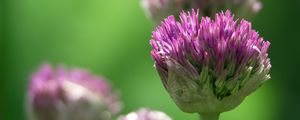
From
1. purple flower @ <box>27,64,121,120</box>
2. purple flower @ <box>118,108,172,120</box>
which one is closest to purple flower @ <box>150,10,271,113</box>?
purple flower @ <box>118,108,172,120</box>

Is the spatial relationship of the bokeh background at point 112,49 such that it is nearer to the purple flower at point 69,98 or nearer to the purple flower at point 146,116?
the purple flower at point 69,98

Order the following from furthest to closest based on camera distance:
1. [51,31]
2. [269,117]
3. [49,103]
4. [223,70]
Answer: [51,31] → [269,117] → [49,103] → [223,70]

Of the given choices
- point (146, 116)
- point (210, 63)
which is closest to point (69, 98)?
point (146, 116)

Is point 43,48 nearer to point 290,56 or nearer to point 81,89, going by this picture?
point 290,56

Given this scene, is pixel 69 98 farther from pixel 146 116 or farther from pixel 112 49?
pixel 112 49

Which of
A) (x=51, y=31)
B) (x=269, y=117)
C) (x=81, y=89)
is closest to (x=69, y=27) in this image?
(x=51, y=31)

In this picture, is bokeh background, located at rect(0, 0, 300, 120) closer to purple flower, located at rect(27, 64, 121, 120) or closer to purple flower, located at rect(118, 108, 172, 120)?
purple flower, located at rect(27, 64, 121, 120)

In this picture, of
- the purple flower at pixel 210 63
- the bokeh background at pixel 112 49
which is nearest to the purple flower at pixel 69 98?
the purple flower at pixel 210 63
